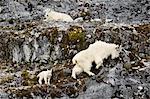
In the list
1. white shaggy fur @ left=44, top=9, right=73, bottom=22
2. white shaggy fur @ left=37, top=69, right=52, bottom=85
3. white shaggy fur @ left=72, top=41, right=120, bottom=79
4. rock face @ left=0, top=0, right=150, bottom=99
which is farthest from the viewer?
white shaggy fur @ left=44, top=9, right=73, bottom=22

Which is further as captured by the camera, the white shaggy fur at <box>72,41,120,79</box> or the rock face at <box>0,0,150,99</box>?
the white shaggy fur at <box>72,41,120,79</box>

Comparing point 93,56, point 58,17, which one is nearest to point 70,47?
point 93,56

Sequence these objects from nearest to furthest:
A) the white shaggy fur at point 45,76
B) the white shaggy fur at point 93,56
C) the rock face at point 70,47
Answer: the rock face at point 70,47 → the white shaggy fur at point 93,56 → the white shaggy fur at point 45,76

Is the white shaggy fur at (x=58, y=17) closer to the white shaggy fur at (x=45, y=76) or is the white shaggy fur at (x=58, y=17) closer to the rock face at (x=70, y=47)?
the rock face at (x=70, y=47)

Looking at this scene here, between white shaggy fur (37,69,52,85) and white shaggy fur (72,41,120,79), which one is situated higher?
white shaggy fur (72,41,120,79)

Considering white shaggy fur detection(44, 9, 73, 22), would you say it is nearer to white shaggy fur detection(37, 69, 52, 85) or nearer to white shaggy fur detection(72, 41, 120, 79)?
white shaggy fur detection(72, 41, 120, 79)

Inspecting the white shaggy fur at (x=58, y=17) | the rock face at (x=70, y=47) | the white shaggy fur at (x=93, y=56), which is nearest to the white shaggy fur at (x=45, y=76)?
the rock face at (x=70, y=47)

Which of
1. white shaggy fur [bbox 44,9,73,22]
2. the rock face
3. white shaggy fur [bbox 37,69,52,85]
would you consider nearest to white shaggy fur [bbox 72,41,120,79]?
the rock face

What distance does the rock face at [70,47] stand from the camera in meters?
12.0

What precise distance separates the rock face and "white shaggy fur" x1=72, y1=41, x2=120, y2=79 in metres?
0.18

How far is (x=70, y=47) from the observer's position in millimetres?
15930

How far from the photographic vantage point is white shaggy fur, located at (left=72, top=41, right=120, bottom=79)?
42.1 ft

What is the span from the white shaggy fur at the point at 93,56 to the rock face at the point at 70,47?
178 millimetres

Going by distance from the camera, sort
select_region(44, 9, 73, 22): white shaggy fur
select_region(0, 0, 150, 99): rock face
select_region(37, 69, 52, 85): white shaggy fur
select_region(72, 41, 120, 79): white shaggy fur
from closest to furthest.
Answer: select_region(0, 0, 150, 99): rock face < select_region(72, 41, 120, 79): white shaggy fur < select_region(37, 69, 52, 85): white shaggy fur < select_region(44, 9, 73, 22): white shaggy fur
